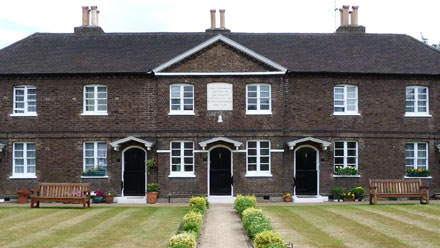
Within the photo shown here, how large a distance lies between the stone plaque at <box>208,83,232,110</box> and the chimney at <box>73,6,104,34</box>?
9036 mm

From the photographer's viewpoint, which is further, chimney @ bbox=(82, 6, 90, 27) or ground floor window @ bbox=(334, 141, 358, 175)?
chimney @ bbox=(82, 6, 90, 27)

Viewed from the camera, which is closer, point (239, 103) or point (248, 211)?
point (248, 211)

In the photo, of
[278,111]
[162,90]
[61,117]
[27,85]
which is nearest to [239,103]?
[278,111]

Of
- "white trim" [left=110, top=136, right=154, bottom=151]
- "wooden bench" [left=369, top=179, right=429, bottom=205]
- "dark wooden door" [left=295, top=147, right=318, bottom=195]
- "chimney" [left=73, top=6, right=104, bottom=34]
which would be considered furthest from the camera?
"chimney" [left=73, top=6, right=104, bottom=34]

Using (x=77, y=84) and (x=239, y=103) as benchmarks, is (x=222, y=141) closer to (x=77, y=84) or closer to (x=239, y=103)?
(x=239, y=103)

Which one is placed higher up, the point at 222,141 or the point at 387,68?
the point at 387,68

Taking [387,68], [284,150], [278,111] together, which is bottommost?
[284,150]

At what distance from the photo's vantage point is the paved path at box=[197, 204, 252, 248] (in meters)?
14.3

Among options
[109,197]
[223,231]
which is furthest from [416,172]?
[109,197]

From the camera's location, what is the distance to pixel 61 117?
27.2 metres

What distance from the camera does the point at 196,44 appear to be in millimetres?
29500

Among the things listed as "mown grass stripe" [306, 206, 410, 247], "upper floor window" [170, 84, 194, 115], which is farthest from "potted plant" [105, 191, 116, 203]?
"mown grass stripe" [306, 206, 410, 247]

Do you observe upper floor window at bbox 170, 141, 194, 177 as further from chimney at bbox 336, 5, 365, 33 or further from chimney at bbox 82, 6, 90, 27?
chimney at bbox 336, 5, 365, 33

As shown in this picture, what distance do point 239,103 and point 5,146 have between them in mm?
11789
